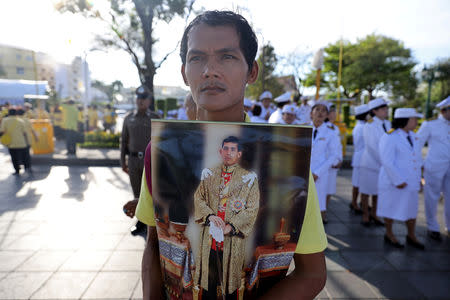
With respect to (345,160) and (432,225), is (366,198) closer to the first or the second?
(432,225)

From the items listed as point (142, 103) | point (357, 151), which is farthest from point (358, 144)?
point (142, 103)

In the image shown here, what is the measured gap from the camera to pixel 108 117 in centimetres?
1756

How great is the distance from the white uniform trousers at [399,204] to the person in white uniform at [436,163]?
27.9 inches

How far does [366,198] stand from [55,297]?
4.96 metres

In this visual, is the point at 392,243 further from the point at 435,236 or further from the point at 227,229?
the point at 227,229

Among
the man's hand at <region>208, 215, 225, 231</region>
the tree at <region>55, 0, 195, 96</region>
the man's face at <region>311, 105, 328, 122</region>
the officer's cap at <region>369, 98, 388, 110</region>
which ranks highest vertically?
the tree at <region>55, 0, 195, 96</region>

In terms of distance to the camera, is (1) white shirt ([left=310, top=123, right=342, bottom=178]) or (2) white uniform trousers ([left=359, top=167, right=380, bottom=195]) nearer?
(1) white shirt ([left=310, top=123, right=342, bottom=178])

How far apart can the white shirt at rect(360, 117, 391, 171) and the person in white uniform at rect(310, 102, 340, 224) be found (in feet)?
2.88

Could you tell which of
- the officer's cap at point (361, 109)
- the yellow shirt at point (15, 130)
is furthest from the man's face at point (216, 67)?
the yellow shirt at point (15, 130)

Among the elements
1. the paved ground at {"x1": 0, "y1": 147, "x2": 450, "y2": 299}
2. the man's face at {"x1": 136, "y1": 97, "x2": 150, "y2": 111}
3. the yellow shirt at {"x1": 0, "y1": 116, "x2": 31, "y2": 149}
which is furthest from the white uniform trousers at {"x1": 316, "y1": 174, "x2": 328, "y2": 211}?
the yellow shirt at {"x1": 0, "y1": 116, "x2": 31, "y2": 149}

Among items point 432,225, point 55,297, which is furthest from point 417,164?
point 55,297

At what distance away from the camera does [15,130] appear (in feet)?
25.5

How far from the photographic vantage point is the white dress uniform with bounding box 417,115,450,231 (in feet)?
14.0

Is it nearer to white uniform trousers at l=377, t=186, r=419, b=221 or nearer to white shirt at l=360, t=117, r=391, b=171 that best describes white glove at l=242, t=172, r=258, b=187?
white uniform trousers at l=377, t=186, r=419, b=221
